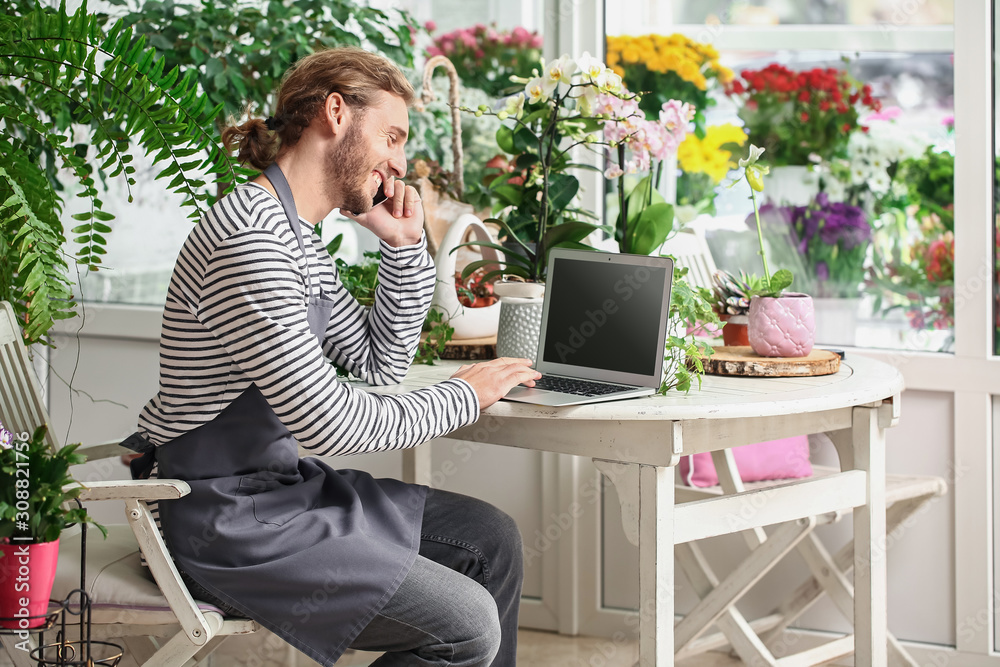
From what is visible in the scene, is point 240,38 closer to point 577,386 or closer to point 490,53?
point 490,53

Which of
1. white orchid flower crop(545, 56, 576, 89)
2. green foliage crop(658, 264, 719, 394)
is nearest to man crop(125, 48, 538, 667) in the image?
green foliage crop(658, 264, 719, 394)

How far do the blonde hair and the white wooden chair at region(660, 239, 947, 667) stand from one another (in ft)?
2.20

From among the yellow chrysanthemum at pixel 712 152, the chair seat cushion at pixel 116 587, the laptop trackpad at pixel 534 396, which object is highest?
the yellow chrysanthemum at pixel 712 152

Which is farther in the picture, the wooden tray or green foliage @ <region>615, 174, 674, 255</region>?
green foliage @ <region>615, 174, 674, 255</region>

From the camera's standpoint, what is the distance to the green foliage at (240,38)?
2.51 metres

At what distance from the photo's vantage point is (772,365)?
1841 millimetres

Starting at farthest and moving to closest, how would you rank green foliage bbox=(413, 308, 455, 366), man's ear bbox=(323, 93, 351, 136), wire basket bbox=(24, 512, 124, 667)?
1. green foliage bbox=(413, 308, 455, 366)
2. man's ear bbox=(323, 93, 351, 136)
3. wire basket bbox=(24, 512, 124, 667)

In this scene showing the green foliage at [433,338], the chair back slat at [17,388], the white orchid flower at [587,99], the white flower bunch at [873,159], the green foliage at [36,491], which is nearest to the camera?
the green foliage at [36,491]

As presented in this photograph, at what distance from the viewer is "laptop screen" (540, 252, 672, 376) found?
5.63ft

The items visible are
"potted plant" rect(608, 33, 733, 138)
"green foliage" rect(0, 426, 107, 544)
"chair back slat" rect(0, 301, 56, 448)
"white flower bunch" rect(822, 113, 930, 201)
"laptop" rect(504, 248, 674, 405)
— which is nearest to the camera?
"green foliage" rect(0, 426, 107, 544)

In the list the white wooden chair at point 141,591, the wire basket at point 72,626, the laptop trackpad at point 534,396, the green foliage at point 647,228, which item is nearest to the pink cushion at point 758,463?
the green foliage at point 647,228

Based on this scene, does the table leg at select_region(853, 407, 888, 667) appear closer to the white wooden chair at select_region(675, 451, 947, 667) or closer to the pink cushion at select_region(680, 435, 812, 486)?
the white wooden chair at select_region(675, 451, 947, 667)

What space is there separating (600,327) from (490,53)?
1367mm

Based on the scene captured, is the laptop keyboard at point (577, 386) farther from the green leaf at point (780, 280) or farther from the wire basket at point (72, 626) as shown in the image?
the wire basket at point (72, 626)
